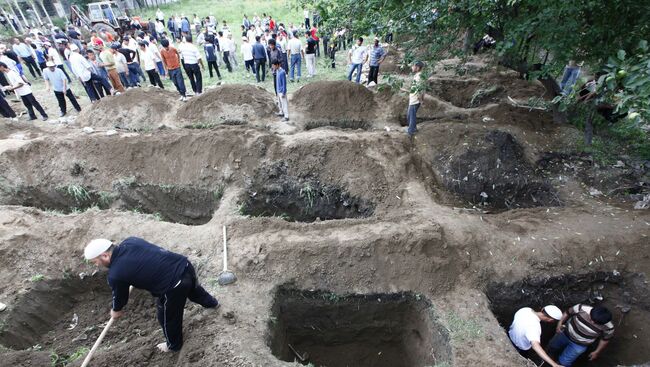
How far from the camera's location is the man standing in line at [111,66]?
12047 millimetres

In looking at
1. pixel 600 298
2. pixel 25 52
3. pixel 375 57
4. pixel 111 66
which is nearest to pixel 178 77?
pixel 111 66

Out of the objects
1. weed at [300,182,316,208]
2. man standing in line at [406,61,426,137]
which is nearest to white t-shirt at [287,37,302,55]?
man standing in line at [406,61,426,137]

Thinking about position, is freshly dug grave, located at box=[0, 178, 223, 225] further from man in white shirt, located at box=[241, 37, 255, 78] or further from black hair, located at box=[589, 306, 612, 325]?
man in white shirt, located at box=[241, 37, 255, 78]

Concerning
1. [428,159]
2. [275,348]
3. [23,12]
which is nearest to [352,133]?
[428,159]

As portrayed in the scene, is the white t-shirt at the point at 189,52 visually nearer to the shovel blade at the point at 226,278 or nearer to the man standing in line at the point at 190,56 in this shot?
the man standing in line at the point at 190,56

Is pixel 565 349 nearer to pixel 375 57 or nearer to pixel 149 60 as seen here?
pixel 375 57

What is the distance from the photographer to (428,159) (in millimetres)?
8844

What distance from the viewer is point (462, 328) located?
17.0 feet

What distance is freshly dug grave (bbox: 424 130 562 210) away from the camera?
329 inches

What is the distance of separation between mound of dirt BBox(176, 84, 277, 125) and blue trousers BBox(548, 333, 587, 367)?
943 cm

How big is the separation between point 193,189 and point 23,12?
94.3 feet

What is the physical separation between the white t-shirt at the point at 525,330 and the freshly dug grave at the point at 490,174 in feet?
11.6

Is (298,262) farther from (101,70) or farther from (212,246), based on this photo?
(101,70)

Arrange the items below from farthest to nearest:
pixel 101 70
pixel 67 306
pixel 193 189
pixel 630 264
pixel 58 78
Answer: pixel 101 70
pixel 58 78
pixel 193 189
pixel 67 306
pixel 630 264
